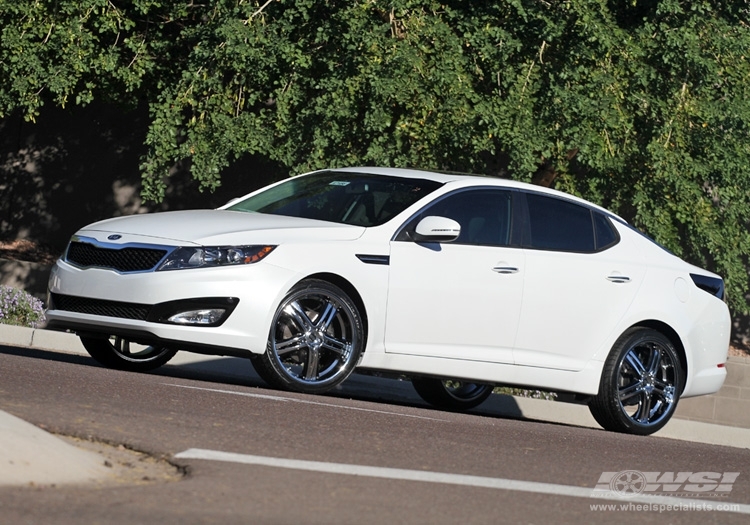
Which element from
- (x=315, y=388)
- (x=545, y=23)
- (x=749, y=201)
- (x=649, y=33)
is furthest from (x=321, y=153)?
(x=315, y=388)

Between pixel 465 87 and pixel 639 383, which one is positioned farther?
pixel 465 87

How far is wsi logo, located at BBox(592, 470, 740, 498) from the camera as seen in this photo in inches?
258

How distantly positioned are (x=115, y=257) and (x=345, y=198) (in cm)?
174

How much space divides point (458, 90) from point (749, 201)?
13.5 feet

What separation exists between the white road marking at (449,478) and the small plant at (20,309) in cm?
942

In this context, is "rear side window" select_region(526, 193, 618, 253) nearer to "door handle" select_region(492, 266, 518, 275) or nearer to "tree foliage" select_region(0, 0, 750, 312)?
"door handle" select_region(492, 266, 518, 275)

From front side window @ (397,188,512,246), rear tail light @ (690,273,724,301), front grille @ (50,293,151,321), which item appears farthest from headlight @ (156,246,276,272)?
rear tail light @ (690,273,724,301)

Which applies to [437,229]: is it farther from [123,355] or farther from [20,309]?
[20,309]

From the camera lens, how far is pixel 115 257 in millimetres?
9047

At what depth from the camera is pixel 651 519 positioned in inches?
228

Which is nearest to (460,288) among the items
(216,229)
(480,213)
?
(480,213)

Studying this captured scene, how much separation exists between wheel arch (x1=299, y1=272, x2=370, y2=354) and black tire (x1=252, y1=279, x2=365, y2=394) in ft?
A: 0.14

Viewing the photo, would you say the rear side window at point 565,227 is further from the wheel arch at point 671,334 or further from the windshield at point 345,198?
the windshield at point 345,198

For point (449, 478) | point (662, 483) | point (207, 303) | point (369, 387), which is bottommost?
point (369, 387)
